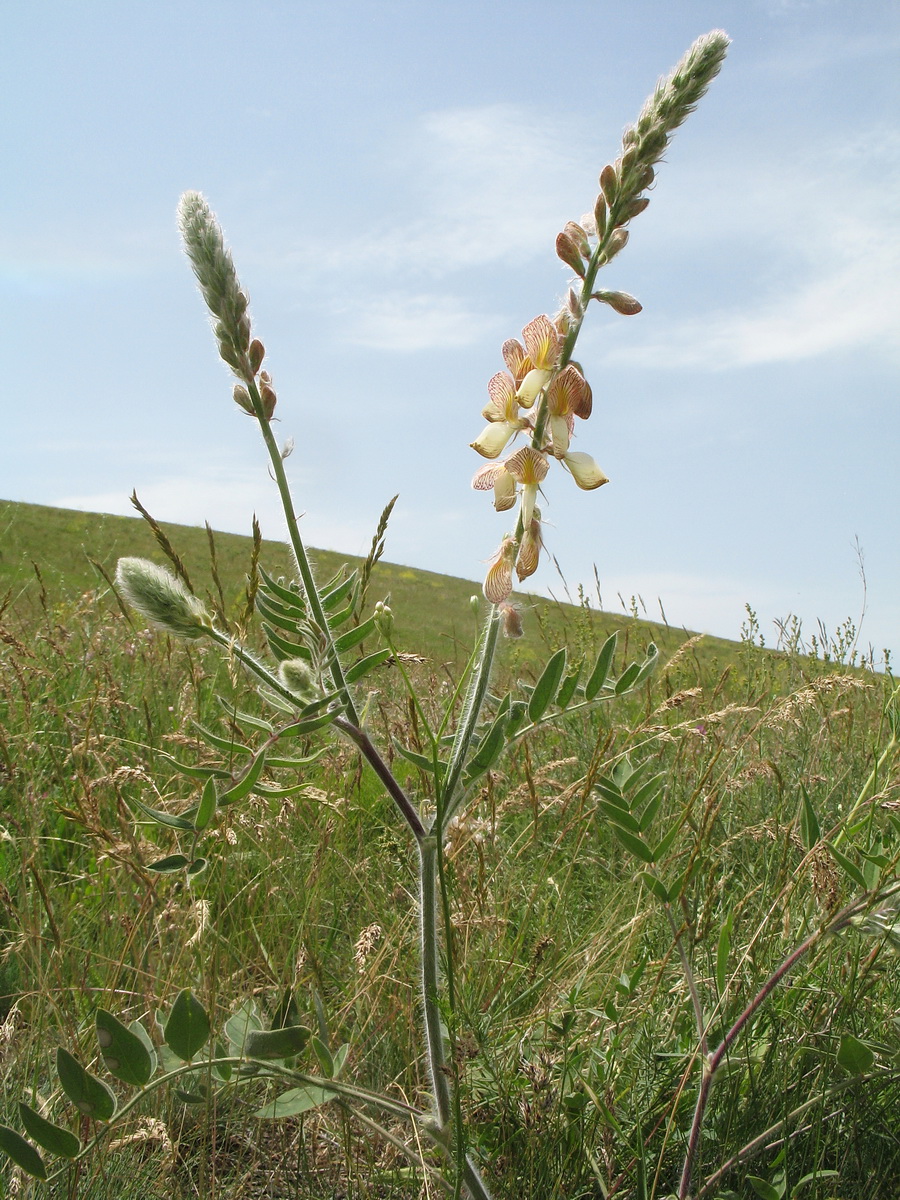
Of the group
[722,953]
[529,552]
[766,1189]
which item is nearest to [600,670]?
[529,552]

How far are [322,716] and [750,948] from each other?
3.16 ft

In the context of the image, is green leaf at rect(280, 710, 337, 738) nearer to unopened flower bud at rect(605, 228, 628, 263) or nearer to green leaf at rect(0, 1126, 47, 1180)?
green leaf at rect(0, 1126, 47, 1180)

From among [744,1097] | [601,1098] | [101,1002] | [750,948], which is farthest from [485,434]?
[101,1002]

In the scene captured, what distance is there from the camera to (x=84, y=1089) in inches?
49.2

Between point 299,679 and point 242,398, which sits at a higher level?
point 242,398

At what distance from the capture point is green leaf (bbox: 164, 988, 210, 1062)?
1.26 meters

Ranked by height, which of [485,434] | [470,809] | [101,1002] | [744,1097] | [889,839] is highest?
[485,434]

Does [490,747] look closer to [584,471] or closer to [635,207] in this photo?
[584,471]

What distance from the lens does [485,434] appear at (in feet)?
4.99

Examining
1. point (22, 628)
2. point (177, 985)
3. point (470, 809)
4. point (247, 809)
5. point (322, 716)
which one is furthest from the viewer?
point (22, 628)

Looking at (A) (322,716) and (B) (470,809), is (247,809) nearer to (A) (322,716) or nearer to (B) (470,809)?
(B) (470,809)

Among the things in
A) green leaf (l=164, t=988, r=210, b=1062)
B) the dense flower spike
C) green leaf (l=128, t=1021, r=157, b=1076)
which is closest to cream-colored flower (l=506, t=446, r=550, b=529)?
the dense flower spike

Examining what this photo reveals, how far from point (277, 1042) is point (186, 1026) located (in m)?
0.15

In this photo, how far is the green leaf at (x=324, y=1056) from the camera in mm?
1385
